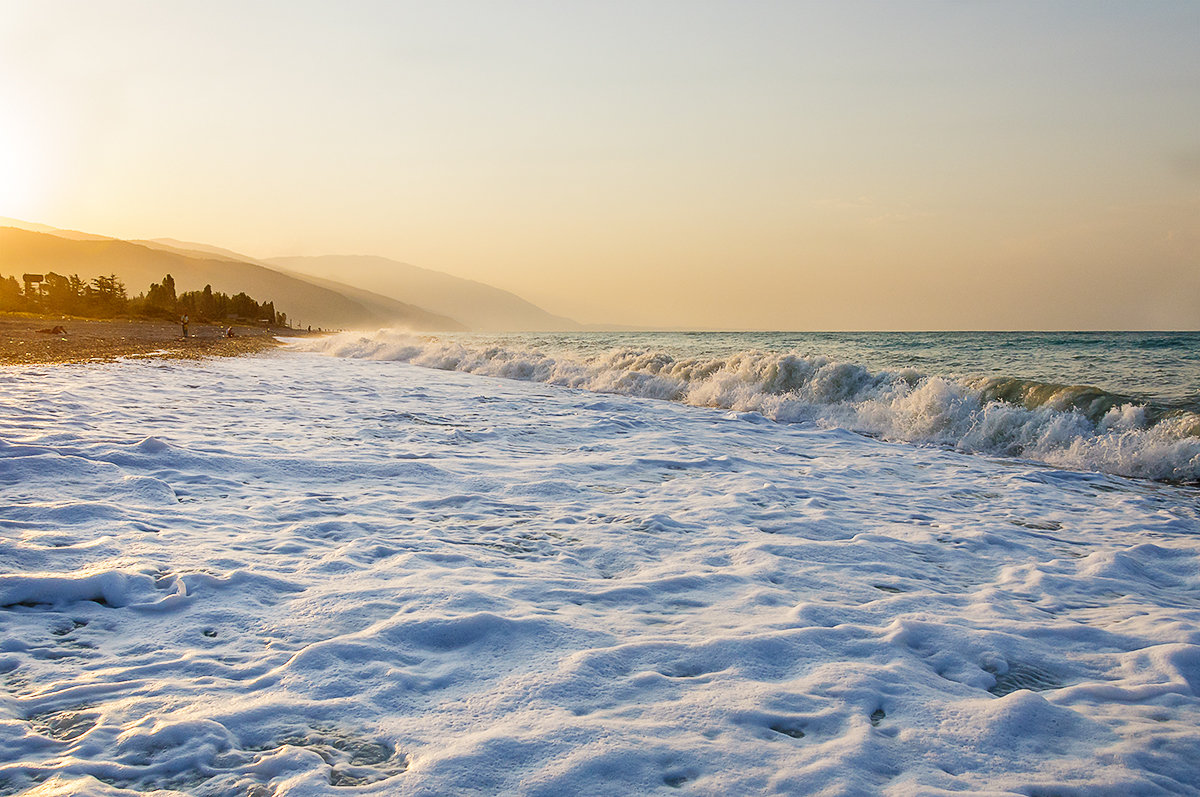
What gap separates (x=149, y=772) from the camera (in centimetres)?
222

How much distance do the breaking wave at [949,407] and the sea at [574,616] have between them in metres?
0.23

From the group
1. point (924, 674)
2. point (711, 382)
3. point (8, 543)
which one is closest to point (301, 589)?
point (8, 543)

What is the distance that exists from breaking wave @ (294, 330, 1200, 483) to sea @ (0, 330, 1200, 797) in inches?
9.2

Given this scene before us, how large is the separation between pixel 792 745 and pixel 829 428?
10.3 m

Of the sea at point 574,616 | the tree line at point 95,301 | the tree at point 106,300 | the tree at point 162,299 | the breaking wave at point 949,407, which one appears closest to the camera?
the sea at point 574,616

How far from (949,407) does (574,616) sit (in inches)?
406

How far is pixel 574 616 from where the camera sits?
146 inches

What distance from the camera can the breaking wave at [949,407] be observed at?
9.25 metres

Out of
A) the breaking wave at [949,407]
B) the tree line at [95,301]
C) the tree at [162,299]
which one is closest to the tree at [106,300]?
the tree line at [95,301]

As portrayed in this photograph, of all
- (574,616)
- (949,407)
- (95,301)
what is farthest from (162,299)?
(574,616)

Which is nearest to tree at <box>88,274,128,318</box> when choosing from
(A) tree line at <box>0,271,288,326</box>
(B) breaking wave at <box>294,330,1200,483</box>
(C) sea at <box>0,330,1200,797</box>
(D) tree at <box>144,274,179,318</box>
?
(A) tree line at <box>0,271,288,326</box>

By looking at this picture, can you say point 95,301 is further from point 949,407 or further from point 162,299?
point 949,407

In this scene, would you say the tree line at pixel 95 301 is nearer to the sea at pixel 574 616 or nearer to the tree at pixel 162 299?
the tree at pixel 162 299

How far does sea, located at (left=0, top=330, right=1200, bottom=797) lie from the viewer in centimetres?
242
